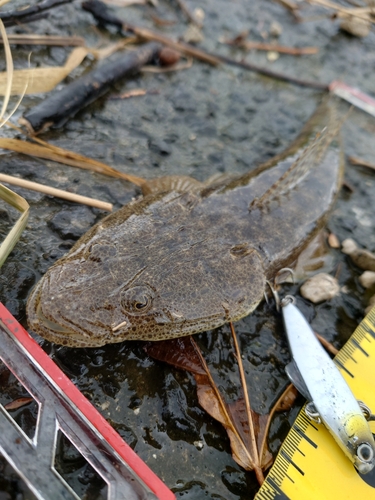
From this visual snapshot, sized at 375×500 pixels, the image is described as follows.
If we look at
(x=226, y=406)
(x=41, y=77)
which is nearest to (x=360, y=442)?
(x=226, y=406)

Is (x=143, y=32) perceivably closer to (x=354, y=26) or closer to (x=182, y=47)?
(x=182, y=47)

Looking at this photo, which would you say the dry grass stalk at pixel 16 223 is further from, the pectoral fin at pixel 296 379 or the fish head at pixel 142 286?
the pectoral fin at pixel 296 379

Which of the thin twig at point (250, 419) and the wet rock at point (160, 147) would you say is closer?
the thin twig at point (250, 419)

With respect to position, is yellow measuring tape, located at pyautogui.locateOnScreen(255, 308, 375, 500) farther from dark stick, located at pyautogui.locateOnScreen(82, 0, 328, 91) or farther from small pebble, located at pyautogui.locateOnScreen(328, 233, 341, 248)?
dark stick, located at pyautogui.locateOnScreen(82, 0, 328, 91)

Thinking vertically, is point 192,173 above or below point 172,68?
below

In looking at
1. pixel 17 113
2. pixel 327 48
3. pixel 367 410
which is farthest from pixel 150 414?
pixel 327 48

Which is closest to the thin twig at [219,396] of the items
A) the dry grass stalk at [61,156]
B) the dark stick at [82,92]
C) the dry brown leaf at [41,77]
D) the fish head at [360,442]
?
the fish head at [360,442]

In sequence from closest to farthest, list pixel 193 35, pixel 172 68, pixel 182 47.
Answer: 1. pixel 172 68
2. pixel 182 47
3. pixel 193 35
